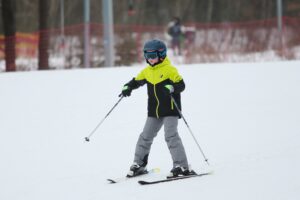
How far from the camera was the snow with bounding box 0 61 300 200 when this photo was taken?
582cm

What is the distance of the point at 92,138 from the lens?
8695 millimetres

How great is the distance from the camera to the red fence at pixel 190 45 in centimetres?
1852

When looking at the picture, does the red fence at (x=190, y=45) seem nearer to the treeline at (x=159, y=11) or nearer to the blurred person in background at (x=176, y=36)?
the blurred person in background at (x=176, y=36)

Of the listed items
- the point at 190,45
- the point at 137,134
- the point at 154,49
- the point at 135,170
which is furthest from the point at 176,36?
the point at 154,49

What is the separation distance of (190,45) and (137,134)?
12067 mm

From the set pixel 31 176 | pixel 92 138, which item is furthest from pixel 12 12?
pixel 31 176

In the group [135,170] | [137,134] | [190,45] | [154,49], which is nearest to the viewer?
[154,49]

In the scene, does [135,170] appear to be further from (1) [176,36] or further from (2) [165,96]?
(1) [176,36]

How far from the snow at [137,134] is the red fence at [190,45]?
177 inches

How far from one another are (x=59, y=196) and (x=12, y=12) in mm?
12538

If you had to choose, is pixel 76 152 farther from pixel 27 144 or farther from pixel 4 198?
pixel 4 198

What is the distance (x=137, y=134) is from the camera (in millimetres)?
9055

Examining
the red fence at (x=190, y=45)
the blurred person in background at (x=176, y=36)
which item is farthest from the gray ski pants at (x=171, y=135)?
the blurred person in background at (x=176, y=36)

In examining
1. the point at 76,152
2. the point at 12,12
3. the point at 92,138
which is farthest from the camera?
the point at 12,12
